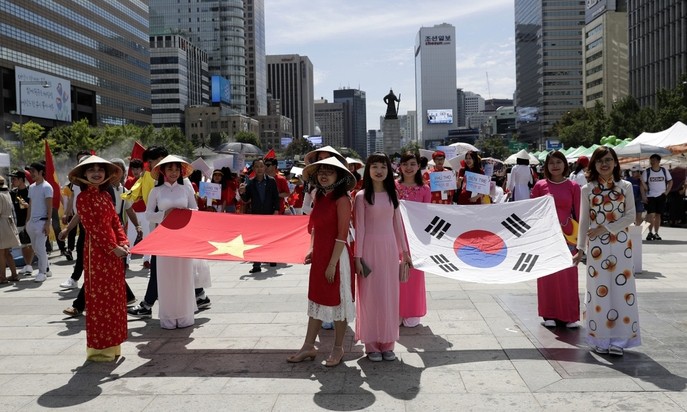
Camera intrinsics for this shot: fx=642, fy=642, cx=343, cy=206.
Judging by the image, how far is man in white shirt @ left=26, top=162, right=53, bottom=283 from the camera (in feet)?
34.8

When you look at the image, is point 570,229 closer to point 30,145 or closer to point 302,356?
point 302,356

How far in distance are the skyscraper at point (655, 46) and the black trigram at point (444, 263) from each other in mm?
78671

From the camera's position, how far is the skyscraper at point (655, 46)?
76.8 metres

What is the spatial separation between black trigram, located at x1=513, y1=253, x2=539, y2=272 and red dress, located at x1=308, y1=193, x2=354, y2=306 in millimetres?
1708

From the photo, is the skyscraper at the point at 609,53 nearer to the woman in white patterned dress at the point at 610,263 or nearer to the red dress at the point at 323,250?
the woman in white patterned dress at the point at 610,263

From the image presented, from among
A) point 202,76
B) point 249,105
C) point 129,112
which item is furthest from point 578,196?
point 249,105

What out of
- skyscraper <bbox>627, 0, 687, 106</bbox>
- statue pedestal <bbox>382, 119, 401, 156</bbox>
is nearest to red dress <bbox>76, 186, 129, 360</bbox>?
statue pedestal <bbox>382, 119, 401, 156</bbox>

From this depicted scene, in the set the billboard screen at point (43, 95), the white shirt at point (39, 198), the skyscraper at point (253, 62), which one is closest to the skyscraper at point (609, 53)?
the billboard screen at point (43, 95)

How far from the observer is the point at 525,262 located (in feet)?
19.6

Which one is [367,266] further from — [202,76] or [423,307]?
[202,76]

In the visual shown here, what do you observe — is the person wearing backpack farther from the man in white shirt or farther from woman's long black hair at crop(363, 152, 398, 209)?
the man in white shirt

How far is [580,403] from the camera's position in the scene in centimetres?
450

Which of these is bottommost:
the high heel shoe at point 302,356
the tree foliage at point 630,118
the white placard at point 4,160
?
the high heel shoe at point 302,356

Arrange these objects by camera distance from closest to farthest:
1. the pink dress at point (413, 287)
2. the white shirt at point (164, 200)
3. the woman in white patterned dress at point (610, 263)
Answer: the woman in white patterned dress at point (610, 263)
the pink dress at point (413, 287)
the white shirt at point (164, 200)
